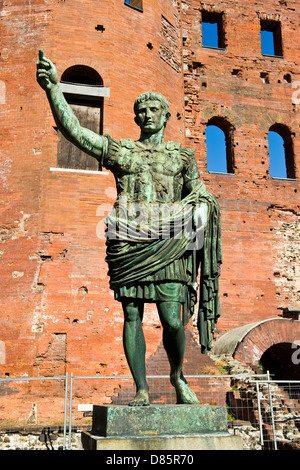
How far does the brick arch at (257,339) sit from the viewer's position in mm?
11859

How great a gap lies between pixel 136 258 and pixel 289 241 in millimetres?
12787

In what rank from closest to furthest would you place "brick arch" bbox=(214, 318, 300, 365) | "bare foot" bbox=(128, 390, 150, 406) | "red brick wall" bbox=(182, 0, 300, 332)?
"bare foot" bbox=(128, 390, 150, 406) < "brick arch" bbox=(214, 318, 300, 365) < "red brick wall" bbox=(182, 0, 300, 332)

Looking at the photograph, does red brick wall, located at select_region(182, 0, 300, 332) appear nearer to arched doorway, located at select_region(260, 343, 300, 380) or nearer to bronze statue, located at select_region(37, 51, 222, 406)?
arched doorway, located at select_region(260, 343, 300, 380)

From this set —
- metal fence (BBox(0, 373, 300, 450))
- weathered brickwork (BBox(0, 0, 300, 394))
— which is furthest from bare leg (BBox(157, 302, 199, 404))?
weathered brickwork (BBox(0, 0, 300, 394))

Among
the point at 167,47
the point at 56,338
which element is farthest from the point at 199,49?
the point at 56,338

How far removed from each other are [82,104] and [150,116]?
27.4 ft

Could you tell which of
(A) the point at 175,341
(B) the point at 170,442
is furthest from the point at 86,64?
(B) the point at 170,442

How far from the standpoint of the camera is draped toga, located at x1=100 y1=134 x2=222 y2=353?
11.8 feet

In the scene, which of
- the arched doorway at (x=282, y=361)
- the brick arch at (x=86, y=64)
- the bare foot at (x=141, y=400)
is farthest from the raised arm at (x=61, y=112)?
the arched doorway at (x=282, y=361)

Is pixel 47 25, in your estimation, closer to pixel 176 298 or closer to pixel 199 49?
pixel 199 49

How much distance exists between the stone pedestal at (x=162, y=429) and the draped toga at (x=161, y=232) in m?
0.73

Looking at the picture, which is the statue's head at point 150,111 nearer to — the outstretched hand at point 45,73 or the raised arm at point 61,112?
the raised arm at point 61,112

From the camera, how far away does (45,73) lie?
11.8 feet

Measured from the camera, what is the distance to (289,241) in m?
15.6
